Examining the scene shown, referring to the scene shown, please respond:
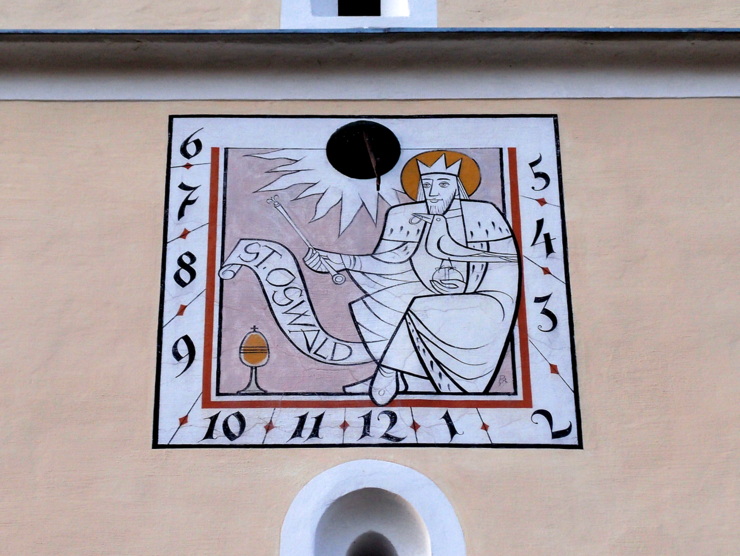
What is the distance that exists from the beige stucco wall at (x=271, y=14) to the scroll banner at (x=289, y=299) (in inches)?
44.5

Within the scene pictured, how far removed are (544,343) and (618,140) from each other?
98cm

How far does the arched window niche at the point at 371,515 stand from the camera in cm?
491

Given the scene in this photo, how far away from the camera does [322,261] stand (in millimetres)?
5426

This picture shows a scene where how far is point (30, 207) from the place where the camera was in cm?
551

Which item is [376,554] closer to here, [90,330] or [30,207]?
[90,330]

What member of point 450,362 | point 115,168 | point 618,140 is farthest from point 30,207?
point 618,140

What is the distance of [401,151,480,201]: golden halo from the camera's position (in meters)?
5.58

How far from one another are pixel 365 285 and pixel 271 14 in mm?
1407

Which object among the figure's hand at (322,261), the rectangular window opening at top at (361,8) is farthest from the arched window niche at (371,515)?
the rectangular window opening at top at (361,8)

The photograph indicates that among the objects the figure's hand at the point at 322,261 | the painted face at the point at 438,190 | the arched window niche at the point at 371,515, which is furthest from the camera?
the painted face at the point at 438,190

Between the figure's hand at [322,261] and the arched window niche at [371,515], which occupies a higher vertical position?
the figure's hand at [322,261]

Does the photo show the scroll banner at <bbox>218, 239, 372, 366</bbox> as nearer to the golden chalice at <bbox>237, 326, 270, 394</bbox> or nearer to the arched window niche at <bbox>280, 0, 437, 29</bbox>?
the golden chalice at <bbox>237, 326, 270, 394</bbox>

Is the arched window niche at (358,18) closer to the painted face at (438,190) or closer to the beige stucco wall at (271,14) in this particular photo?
the beige stucco wall at (271,14)

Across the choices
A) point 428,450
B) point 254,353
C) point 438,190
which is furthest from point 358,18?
point 428,450
